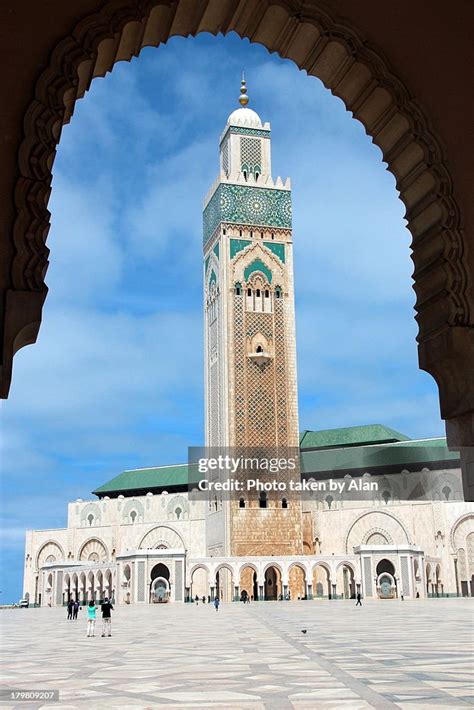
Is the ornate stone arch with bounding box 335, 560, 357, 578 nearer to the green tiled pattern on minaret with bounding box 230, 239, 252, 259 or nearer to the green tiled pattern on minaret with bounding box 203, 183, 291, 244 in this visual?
the green tiled pattern on minaret with bounding box 230, 239, 252, 259

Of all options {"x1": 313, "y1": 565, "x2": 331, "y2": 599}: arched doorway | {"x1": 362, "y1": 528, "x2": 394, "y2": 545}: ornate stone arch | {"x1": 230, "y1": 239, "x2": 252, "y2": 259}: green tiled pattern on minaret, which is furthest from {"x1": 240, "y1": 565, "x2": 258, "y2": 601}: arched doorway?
{"x1": 230, "y1": 239, "x2": 252, "y2": 259}: green tiled pattern on minaret

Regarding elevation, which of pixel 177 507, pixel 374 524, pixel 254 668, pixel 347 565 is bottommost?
pixel 254 668

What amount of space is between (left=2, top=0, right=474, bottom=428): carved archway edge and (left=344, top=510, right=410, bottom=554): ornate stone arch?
23.3 metres

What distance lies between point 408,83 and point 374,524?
78.5ft

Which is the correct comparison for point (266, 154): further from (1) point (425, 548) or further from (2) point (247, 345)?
(1) point (425, 548)

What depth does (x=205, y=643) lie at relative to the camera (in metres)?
7.64

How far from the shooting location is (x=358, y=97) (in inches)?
103

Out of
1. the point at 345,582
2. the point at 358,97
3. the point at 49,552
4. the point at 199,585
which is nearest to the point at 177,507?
the point at 199,585

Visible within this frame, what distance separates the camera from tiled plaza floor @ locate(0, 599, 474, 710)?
12.5ft

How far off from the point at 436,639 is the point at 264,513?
54.3 ft

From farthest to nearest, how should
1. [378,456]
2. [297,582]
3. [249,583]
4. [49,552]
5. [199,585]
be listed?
1. [49,552]
2. [378,456]
3. [199,585]
4. [297,582]
5. [249,583]

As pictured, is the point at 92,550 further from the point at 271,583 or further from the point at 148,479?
the point at 271,583

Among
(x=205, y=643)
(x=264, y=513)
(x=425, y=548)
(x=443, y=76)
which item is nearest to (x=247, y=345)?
(x=264, y=513)
